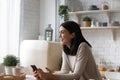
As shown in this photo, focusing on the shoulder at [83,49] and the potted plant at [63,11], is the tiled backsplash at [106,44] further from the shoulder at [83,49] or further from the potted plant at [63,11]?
the shoulder at [83,49]

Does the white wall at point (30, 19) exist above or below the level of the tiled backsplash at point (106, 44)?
above

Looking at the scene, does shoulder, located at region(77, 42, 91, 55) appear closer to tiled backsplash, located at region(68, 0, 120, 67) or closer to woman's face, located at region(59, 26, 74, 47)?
woman's face, located at region(59, 26, 74, 47)

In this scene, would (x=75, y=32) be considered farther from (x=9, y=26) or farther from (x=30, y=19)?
(x=30, y=19)

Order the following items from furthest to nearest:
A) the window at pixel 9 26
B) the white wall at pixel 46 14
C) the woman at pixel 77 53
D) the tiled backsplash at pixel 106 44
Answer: the white wall at pixel 46 14
the tiled backsplash at pixel 106 44
the window at pixel 9 26
the woman at pixel 77 53

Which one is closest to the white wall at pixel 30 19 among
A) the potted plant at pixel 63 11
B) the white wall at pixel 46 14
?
the white wall at pixel 46 14

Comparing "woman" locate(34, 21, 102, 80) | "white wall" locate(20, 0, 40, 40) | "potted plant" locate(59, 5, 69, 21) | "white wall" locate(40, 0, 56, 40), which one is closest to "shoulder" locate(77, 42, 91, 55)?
"woman" locate(34, 21, 102, 80)

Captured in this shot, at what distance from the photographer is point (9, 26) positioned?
13.3 ft

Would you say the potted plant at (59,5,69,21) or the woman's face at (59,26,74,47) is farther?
the potted plant at (59,5,69,21)

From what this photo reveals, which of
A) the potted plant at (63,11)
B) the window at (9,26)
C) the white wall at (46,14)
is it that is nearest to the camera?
the window at (9,26)

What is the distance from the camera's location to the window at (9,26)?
3947mm

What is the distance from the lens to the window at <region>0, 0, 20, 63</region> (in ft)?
13.0

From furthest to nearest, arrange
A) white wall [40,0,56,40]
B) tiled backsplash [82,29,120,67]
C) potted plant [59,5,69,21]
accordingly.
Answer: white wall [40,0,56,40] < potted plant [59,5,69,21] < tiled backsplash [82,29,120,67]

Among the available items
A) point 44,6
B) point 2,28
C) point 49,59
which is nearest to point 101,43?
point 49,59

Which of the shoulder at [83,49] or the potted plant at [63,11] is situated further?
the potted plant at [63,11]
